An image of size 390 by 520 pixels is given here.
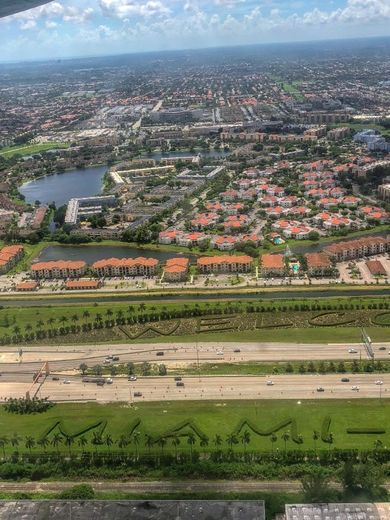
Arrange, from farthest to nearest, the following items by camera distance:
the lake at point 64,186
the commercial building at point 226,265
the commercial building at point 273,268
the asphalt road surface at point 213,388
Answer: the lake at point 64,186 → the commercial building at point 226,265 → the commercial building at point 273,268 → the asphalt road surface at point 213,388

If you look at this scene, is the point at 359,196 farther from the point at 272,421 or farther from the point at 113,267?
the point at 272,421

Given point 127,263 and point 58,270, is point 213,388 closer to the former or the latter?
point 127,263

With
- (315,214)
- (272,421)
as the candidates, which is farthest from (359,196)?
(272,421)

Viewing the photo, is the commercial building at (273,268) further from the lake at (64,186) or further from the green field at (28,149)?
the green field at (28,149)

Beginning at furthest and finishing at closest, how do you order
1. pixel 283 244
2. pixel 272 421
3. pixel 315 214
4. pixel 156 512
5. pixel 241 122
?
pixel 241 122 < pixel 315 214 < pixel 283 244 < pixel 272 421 < pixel 156 512

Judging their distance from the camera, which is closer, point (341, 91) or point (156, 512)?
point (156, 512)

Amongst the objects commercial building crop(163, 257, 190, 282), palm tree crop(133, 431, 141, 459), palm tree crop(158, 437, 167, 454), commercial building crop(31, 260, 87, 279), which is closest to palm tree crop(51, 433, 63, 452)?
palm tree crop(133, 431, 141, 459)

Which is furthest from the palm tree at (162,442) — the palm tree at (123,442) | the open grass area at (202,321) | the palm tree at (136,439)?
the open grass area at (202,321)
